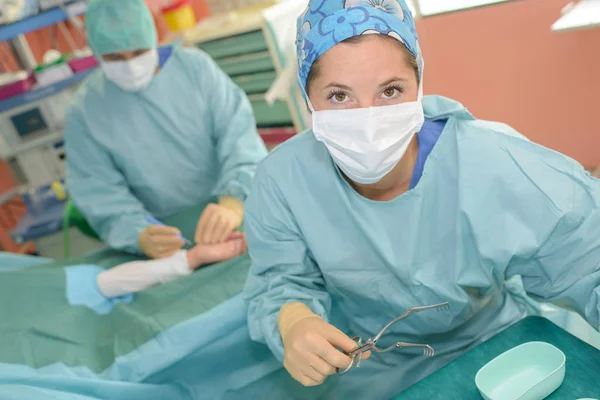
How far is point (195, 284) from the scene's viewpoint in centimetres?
154

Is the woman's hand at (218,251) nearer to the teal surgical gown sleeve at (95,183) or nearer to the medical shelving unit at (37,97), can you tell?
the teal surgical gown sleeve at (95,183)

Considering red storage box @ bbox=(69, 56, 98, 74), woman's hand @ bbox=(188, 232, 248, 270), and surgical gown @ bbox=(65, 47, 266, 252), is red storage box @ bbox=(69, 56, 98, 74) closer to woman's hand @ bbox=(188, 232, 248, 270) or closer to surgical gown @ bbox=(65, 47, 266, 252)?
surgical gown @ bbox=(65, 47, 266, 252)

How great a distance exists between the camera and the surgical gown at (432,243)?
0.91m

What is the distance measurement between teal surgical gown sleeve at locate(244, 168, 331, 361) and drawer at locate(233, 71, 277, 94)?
1.89 meters

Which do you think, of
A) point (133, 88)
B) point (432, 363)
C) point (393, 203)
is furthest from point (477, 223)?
point (133, 88)

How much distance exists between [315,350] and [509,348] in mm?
320

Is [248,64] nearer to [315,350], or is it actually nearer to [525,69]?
[525,69]

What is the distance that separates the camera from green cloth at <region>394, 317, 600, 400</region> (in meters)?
0.77

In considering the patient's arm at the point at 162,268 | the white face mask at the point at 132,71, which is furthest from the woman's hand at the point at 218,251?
the white face mask at the point at 132,71

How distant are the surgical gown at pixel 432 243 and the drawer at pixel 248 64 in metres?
1.85

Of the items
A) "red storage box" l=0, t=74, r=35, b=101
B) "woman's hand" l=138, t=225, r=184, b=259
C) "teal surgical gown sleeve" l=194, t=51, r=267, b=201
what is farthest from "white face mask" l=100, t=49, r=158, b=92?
"red storage box" l=0, t=74, r=35, b=101

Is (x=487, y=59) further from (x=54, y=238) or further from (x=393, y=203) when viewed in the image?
(x=54, y=238)

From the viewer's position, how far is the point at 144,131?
6.38 ft

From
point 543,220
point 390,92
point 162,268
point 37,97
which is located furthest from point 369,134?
point 37,97
